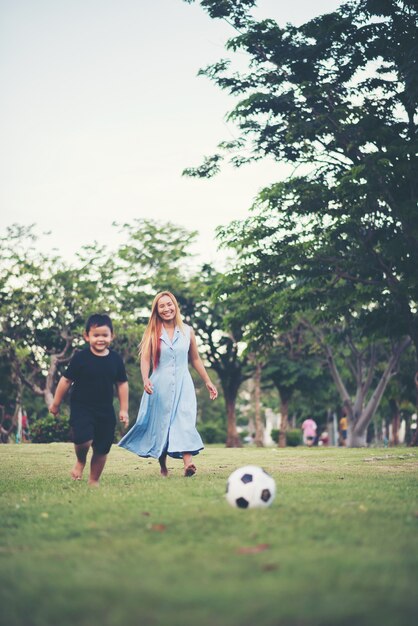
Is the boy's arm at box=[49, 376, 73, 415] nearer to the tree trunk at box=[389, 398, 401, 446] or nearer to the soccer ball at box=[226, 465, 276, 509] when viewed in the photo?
the soccer ball at box=[226, 465, 276, 509]

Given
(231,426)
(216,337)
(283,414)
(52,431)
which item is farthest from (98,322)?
(283,414)

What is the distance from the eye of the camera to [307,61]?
19703 millimetres

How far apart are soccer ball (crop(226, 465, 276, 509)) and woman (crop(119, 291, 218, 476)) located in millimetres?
3495

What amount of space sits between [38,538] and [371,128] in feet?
52.2

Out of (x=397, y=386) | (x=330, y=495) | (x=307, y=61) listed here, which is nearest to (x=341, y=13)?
(x=307, y=61)

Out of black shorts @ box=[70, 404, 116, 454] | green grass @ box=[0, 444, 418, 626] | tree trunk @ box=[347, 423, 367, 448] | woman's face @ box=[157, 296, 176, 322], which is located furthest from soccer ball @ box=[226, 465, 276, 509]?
tree trunk @ box=[347, 423, 367, 448]

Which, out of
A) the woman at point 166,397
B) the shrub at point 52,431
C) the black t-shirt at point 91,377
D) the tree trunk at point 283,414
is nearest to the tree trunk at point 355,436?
the tree trunk at point 283,414

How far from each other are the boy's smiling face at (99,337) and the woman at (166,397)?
1.09 meters

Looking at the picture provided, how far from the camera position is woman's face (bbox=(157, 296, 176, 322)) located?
1005cm

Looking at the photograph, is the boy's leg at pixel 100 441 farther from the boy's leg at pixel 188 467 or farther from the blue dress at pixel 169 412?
the boy's leg at pixel 188 467

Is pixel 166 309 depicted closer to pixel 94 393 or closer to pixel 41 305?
pixel 94 393

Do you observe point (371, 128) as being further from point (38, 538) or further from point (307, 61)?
point (38, 538)

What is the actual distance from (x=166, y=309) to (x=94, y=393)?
191 cm

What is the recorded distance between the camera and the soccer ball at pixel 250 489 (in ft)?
19.7
